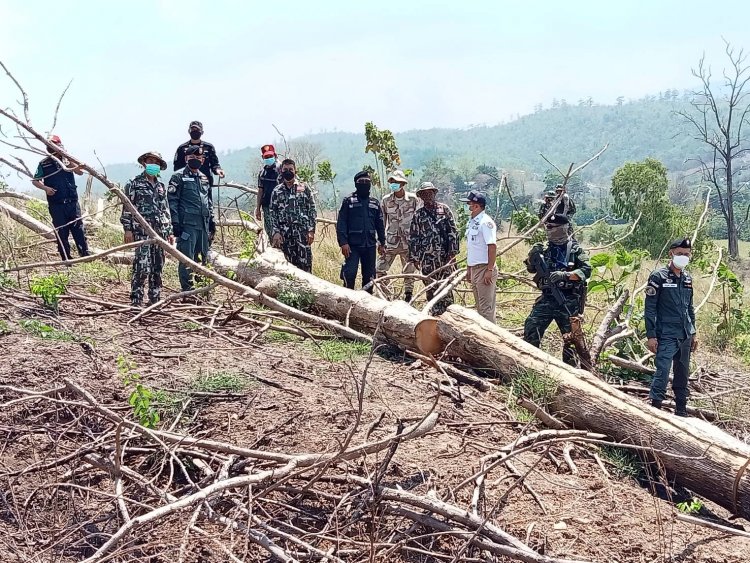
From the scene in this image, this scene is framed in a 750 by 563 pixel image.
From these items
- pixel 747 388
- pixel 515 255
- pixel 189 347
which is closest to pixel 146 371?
pixel 189 347

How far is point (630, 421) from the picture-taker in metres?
4.31

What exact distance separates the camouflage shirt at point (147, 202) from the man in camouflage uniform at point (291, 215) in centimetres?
147

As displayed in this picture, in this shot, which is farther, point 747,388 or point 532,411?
point 747,388

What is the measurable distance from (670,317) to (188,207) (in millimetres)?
5099

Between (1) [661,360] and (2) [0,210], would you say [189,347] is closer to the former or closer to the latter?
(1) [661,360]

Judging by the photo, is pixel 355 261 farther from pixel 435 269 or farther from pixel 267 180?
pixel 267 180

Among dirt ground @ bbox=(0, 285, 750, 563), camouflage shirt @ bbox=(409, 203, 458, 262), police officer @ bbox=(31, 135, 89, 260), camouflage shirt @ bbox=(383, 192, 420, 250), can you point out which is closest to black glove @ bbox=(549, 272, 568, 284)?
dirt ground @ bbox=(0, 285, 750, 563)

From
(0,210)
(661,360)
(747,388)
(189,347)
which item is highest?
(0,210)

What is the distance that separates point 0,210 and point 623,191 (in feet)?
41.3

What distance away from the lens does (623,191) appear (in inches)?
574

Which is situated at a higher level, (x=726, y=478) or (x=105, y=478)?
(x=105, y=478)

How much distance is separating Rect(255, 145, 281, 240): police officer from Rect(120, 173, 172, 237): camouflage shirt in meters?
1.76

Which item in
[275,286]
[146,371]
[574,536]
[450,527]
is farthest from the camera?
[275,286]

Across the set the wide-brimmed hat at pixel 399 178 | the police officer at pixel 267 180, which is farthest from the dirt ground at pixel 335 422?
the police officer at pixel 267 180
